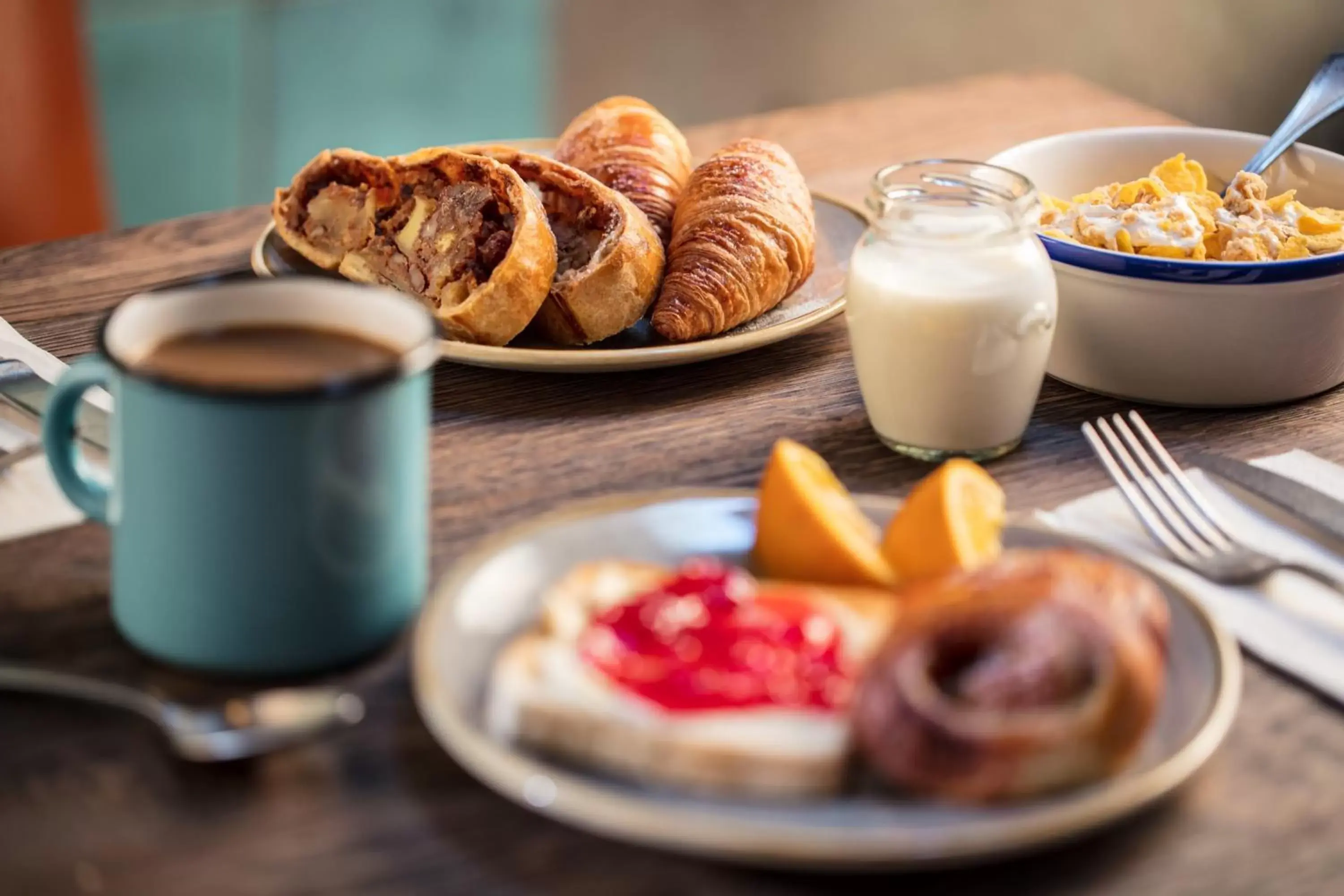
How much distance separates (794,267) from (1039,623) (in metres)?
0.68

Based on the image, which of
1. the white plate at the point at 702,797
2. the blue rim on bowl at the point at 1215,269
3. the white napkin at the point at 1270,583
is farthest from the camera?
the blue rim on bowl at the point at 1215,269

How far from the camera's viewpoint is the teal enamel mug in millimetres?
685

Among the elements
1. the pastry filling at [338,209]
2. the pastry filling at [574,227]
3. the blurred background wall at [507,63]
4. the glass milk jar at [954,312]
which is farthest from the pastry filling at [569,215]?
the blurred background wall at [507,63]

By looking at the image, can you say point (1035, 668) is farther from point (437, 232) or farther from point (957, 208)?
point (437, 232)

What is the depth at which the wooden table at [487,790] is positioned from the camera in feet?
2.06

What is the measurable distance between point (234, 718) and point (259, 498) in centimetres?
11

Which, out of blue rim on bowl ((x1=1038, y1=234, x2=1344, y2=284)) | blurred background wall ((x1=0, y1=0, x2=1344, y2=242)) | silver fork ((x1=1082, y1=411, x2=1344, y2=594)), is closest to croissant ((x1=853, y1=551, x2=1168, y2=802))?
silver fork ((x1=1082, y1=411, x2=1344, y2=594))

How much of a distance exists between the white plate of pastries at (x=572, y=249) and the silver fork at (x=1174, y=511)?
29 cm

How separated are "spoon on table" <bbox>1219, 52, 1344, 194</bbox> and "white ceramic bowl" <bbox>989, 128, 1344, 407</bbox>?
0.21 meters

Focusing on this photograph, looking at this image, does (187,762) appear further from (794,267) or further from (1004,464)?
(794,267)

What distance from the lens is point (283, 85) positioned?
3668mm

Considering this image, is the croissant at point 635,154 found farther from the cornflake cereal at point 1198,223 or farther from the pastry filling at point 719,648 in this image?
the pastry filling at point 719,648

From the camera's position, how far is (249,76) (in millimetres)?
3574

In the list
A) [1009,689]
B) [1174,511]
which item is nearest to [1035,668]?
[1009,689]
